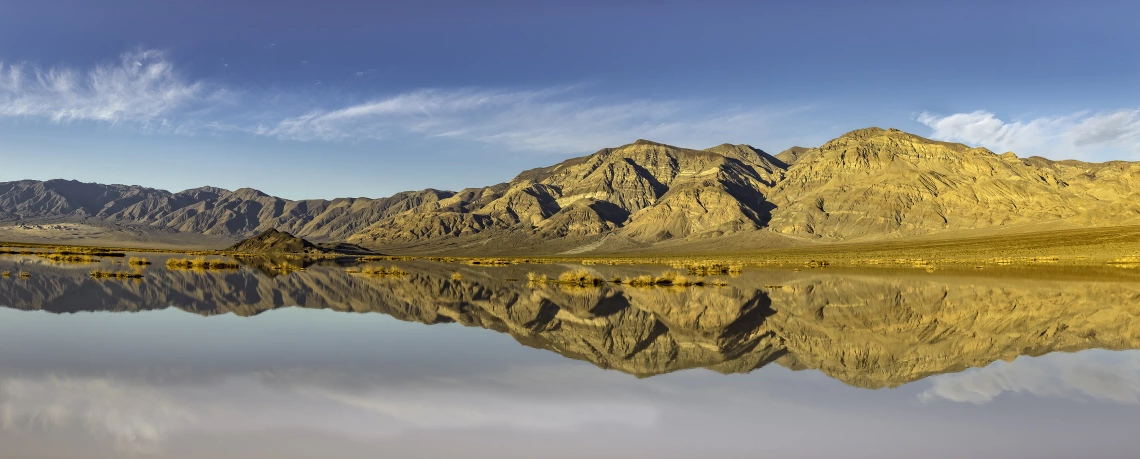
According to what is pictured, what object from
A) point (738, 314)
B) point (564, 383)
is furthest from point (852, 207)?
point (564, 383)

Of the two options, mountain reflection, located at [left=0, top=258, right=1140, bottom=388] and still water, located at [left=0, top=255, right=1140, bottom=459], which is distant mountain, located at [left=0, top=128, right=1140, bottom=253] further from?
still water, located at [left=0, top=255, right=1140, bottom=459]

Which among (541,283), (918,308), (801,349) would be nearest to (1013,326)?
(918,308)

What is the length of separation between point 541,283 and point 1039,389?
26729 millimetres

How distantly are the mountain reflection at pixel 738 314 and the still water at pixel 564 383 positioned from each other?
0.44 ft

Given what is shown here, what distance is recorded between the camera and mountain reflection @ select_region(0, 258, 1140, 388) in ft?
39.8

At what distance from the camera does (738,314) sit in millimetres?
19438

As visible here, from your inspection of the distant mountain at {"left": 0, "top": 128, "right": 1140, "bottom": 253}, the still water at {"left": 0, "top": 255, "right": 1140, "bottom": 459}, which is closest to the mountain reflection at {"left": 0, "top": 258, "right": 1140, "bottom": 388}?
the still water at {"left": 0, "top": 255, "right": 1140, "bottom": 459}

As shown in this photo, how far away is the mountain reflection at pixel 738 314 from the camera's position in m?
12.1

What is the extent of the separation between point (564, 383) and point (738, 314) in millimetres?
11411

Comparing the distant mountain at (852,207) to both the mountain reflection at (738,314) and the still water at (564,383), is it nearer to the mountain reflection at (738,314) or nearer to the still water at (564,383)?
the mountain reflection at (738,314)

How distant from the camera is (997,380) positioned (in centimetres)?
977

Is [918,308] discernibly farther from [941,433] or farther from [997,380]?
[941,433]

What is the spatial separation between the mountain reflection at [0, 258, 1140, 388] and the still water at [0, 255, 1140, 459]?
5.2 inches

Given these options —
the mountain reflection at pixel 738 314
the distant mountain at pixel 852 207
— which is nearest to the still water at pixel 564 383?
the mountain reflection at pixel 738 314
